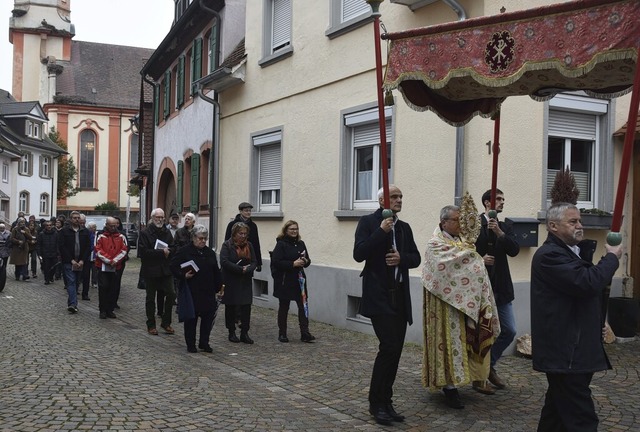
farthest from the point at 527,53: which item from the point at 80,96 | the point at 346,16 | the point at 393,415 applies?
the point at 80,96

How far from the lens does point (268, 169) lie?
1555 centimetres

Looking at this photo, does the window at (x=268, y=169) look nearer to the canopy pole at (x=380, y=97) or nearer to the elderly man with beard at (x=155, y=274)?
the elderly man with beard at (x=155, y=274)

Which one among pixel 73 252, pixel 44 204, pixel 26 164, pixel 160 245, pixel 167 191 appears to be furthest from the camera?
pixel 44 204

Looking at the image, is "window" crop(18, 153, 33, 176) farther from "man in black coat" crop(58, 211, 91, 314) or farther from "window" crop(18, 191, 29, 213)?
"man in black coat" crop(58, 211, 91, 314)

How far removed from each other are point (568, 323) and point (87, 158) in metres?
67.0

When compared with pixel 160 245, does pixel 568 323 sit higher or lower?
lower

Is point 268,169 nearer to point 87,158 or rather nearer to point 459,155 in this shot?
point 459,155

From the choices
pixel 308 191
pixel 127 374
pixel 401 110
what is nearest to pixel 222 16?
pixel 308 191

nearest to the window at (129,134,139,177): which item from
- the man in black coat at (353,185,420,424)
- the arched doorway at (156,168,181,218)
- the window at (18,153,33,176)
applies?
the window at (18,153,33,176)

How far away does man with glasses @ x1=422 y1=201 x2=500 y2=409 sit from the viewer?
6.53 metres

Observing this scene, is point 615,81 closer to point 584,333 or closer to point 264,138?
point 584,333

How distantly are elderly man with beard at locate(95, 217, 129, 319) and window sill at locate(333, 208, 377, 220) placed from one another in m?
3.67

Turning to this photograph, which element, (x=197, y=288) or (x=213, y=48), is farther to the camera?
(x=213, y=48)

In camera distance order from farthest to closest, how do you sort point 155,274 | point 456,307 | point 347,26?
1. point 347,26
2. point 155,274
3. point 456,307
